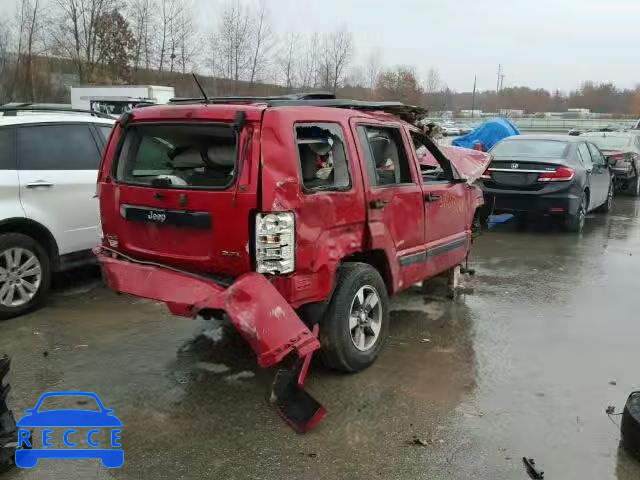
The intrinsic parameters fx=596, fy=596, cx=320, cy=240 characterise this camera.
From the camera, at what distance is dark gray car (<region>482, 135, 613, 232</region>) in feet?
30.9

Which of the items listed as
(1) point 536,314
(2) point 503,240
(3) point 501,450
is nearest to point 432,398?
(3) point 501,450

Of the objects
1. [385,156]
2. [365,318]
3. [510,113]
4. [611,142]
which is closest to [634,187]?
[611,142]

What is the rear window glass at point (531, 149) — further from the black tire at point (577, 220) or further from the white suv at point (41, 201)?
the white suv at point (41, 201)

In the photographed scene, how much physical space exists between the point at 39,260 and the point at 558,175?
757cm

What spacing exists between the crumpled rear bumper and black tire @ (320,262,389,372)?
0.44 meters

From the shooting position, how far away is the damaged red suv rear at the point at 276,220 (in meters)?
3.66

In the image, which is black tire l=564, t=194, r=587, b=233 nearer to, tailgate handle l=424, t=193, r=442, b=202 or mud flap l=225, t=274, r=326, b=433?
tailgate handle l=424, t=193, r=442, b=202

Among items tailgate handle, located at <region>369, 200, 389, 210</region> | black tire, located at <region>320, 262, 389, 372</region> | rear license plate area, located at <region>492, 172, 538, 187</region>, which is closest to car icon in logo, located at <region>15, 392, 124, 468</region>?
black tire, located at <region>320, 262, 389, 372</region>

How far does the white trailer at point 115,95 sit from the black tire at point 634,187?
1788 cm

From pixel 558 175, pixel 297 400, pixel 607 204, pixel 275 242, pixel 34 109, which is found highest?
pixel 34 109

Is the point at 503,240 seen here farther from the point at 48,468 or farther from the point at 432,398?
the point at 48,468

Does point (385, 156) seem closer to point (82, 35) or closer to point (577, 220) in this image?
point (577, 220)

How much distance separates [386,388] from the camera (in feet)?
13.7

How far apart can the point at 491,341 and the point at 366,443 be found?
206 centimetres
